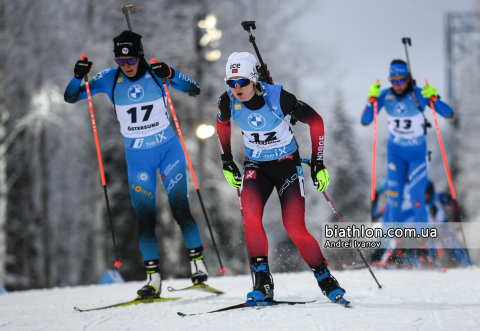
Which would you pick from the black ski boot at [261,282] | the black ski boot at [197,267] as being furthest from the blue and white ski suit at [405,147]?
the black ski boot at [261,282]

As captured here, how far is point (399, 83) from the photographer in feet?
22.1

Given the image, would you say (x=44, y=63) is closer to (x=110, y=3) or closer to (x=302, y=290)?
(x=110, y=3)

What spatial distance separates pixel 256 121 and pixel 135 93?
1.44 metres

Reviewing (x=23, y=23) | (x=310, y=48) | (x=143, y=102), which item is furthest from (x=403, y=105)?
(x=23, y=23)

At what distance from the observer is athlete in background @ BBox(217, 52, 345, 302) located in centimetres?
374

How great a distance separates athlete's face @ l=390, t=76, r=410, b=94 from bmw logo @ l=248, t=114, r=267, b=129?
361cm

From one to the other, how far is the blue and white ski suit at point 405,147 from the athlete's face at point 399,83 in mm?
106

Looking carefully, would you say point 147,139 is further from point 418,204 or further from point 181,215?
point 418,204

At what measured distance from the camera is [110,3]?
1269 cm

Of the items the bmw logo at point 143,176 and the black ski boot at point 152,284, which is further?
the bmw logo at point 143,176

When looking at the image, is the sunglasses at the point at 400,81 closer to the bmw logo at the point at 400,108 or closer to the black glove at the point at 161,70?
the bmw logo at the point at 400,108

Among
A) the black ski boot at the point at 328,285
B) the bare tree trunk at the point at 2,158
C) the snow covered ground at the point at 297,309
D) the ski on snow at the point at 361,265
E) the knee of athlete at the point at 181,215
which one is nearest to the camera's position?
the snow covered ground at the point at 297,309

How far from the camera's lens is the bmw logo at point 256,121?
383 cm

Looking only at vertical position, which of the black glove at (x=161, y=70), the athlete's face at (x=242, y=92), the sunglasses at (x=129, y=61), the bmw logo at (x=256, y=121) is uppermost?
the sunglasses at (x=129, y=61)
